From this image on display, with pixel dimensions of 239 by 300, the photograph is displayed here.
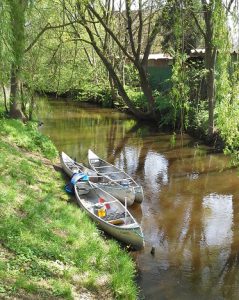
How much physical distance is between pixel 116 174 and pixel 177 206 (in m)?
2.79

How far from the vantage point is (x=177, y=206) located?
12953 millimetres

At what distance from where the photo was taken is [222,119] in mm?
9844

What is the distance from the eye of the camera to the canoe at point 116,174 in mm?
12875

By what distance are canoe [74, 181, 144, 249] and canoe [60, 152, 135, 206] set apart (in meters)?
0.61

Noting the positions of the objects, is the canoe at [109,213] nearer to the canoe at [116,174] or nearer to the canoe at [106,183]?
the canoe at [106,183]

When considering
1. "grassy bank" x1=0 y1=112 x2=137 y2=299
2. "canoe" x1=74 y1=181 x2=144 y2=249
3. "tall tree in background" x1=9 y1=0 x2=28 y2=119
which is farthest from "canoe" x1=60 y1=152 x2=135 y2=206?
"tall tree in background" x1=9 y1=0 x2=28 y2=119

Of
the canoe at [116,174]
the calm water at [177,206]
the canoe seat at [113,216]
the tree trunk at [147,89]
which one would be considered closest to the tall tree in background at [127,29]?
the tree trunk at [147,89]

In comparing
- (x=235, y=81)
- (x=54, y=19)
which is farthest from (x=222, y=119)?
A: (x=54, y=19)

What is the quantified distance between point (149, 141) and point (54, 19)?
921 cm

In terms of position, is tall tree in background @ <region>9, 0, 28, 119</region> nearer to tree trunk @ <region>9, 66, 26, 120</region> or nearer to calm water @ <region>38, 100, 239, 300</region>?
tree trunk @ <region>9, 66, 26, 120</region>

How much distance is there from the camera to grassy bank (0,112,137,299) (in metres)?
6.24

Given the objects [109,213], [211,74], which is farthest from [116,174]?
[211,74]

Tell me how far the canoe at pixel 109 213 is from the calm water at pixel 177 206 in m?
0.52

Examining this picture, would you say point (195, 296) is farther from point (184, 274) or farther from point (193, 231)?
point (193, 231)
